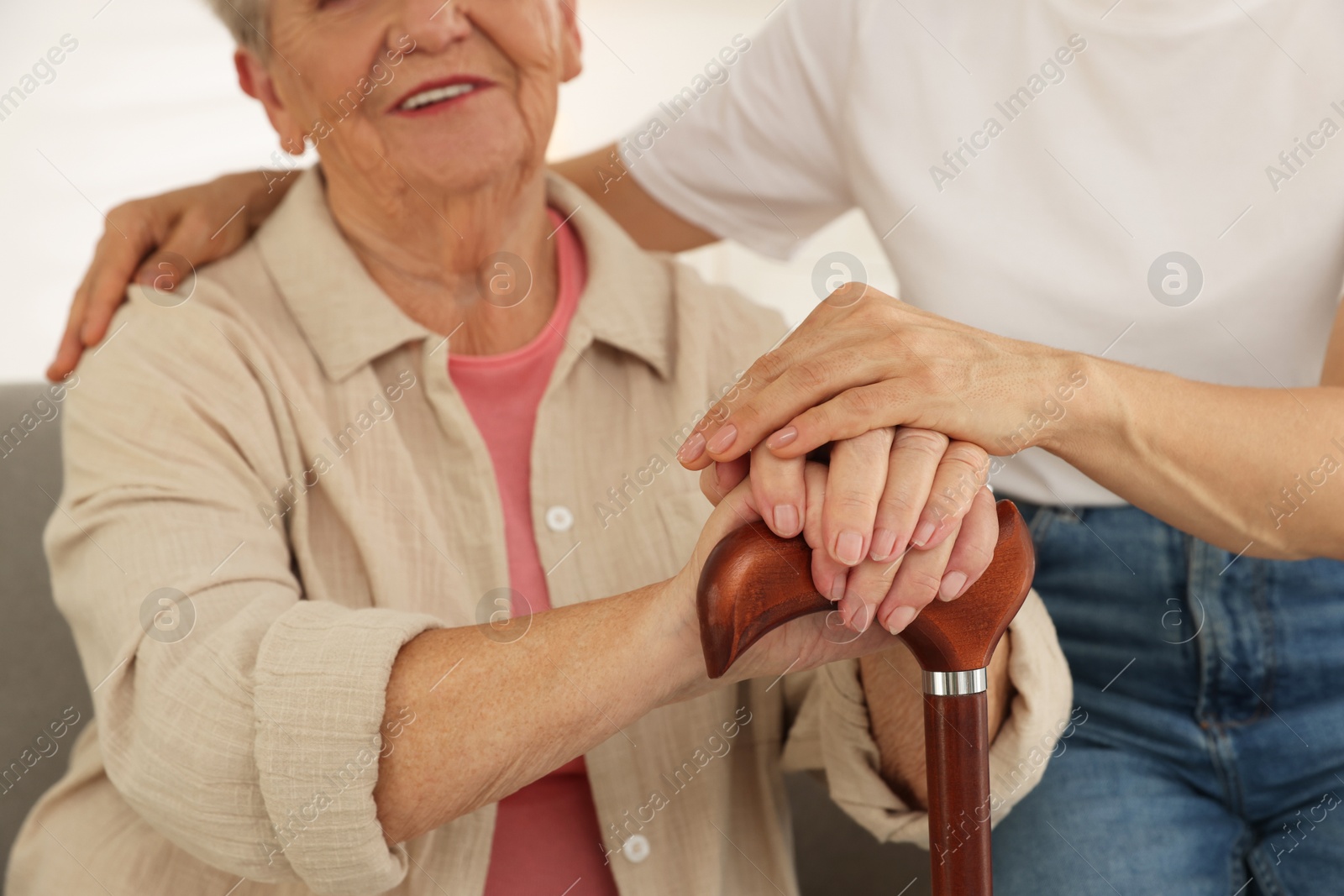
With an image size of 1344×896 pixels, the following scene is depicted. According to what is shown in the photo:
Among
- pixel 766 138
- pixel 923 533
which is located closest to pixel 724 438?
pixel 923 533

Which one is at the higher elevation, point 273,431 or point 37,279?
point 273,431

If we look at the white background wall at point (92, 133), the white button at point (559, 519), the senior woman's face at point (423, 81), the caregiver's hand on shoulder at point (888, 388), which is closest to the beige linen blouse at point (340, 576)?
the white button at point (559, 519)

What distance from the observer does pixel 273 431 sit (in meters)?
0.99

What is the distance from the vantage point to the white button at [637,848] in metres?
0.99

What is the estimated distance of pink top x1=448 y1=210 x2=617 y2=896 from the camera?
0.98 metres

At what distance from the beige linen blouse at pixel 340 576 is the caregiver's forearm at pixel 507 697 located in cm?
2

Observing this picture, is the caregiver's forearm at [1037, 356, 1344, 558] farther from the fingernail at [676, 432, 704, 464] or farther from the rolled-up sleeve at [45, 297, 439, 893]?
the rolled-up sleeve at [45, 297, 439, 893]

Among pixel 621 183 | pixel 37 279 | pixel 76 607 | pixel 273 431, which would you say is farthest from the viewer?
pixel 37 279

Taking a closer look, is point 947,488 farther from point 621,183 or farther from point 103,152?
point 103,152

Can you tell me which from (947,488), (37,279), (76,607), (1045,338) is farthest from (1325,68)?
(37,279)

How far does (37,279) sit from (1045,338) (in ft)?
7.92

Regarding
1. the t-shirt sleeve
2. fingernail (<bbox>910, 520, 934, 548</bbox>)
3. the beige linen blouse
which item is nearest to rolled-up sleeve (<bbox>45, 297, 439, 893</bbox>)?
the beige linen blouse

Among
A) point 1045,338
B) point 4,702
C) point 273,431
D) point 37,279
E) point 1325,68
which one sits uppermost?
point 1325,68

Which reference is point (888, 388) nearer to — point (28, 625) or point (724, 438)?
point (724, 438)
